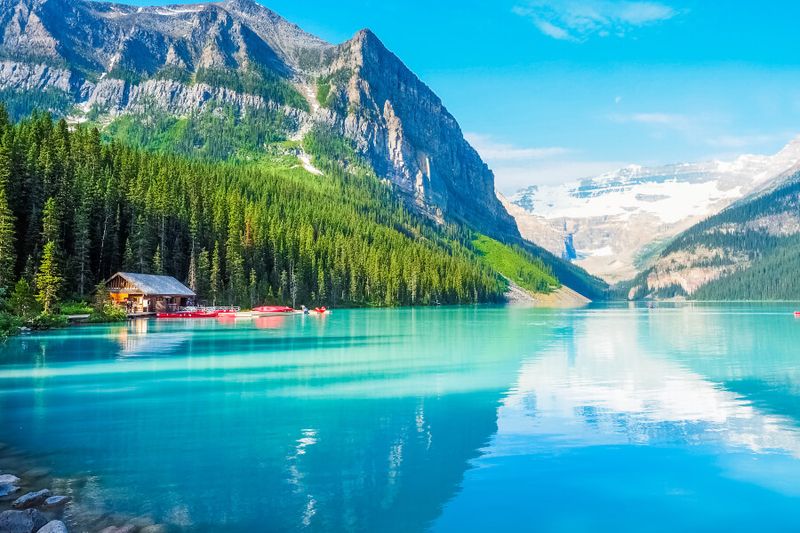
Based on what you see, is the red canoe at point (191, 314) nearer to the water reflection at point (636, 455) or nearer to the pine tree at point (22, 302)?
the pine tree at point (22, 302)

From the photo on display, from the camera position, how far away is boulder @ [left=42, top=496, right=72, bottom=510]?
56.3 ft

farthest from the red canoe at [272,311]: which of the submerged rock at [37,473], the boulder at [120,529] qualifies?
the boulder at [120,529]

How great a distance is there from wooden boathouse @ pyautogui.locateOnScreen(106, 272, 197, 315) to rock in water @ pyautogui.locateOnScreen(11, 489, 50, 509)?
92.9 metres

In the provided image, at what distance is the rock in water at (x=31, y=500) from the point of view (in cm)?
1698

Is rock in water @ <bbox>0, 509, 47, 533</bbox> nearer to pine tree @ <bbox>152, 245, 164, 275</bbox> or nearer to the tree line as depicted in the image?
the tree line

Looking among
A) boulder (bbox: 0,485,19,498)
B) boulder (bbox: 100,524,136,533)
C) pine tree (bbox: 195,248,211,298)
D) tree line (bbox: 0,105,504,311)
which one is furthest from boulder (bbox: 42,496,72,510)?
pine tree (bbox: 195,248,211,298)

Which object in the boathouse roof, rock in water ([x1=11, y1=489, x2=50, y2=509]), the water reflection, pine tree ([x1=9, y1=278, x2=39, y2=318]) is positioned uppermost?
the boathouse roof

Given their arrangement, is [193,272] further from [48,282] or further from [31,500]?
[31,500]

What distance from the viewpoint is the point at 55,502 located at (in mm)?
17375

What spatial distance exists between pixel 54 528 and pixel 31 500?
3.39 metres

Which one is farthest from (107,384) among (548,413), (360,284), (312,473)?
(360,284)

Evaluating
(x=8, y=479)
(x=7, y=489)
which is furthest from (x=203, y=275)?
(x=7, y=489)

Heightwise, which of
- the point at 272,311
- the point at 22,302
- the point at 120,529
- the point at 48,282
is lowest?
the point at 120,529

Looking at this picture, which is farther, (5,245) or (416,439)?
(5,245)
